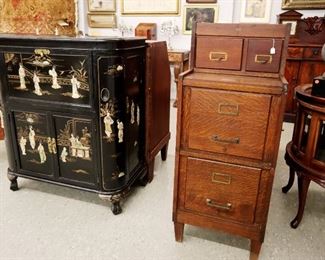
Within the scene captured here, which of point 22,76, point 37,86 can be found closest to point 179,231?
point 37,86

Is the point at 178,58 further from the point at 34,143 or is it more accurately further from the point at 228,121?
A: the point at 228,121

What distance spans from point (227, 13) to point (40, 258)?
3.50 metres

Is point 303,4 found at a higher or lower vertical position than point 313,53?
higher

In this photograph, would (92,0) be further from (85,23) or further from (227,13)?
(227,13)

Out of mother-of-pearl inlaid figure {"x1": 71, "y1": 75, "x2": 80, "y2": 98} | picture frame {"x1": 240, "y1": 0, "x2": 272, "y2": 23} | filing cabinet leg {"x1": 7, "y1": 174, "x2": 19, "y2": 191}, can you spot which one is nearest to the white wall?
picture frame {"x1": 240, "y1": 0, "x2": 272, "y2": 23}

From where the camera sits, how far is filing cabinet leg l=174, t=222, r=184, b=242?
1.54m

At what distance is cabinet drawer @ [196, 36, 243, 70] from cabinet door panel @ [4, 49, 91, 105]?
604mm

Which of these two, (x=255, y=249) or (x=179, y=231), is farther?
(x=179, y=231)

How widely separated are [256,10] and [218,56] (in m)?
2.68

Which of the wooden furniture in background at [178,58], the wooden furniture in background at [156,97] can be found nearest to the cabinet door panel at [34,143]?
the wooden furniture in background at [156,97]

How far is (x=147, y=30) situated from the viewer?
153 inches

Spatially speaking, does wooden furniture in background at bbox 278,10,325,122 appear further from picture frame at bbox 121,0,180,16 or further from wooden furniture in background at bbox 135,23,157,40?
wooden furniture in background at bbox 135,23,157,40

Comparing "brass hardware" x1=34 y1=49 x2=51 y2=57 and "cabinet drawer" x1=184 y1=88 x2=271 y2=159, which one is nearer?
"cabinet drawer" x1=184 y1=88 x2=271 y2=159

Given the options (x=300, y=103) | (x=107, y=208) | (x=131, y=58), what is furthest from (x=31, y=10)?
(x=300, y=103)
